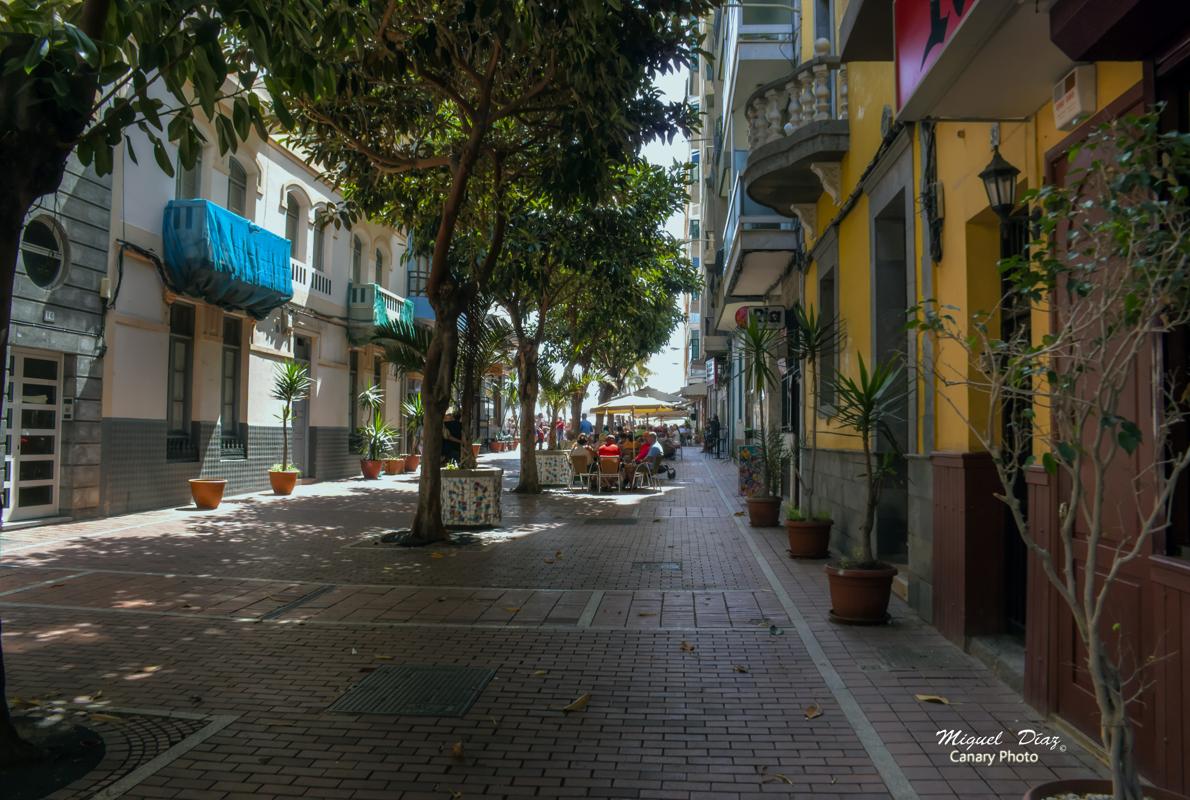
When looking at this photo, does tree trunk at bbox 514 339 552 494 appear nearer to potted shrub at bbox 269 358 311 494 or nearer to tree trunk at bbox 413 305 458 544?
potted shrub at bbox 269 358 311 494

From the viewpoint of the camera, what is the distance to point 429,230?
42.9 feet

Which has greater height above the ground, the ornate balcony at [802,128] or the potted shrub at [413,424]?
the ornate balcony at [802,128]

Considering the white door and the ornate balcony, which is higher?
the ornate balcony

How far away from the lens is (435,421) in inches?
438

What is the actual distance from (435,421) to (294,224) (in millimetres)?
10591

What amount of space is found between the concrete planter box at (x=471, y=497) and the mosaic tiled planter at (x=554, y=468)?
7817mm

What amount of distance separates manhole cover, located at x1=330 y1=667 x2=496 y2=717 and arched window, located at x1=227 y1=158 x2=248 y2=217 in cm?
1352

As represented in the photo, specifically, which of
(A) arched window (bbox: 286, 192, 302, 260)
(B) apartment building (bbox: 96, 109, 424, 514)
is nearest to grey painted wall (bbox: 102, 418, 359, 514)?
(B) apartment building (bbox: 96, 109, 424, 514)

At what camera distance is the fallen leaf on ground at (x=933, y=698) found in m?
4.84

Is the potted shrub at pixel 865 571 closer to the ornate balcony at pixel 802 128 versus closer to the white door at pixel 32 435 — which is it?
the ornate balcony at pixel 802 128

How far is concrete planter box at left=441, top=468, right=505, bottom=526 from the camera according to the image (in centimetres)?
1238

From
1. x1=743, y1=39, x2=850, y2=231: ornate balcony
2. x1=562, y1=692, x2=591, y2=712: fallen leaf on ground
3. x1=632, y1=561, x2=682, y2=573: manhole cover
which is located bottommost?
x1=562, y1=692, x2=591, y2=712: fallen leaf on ground

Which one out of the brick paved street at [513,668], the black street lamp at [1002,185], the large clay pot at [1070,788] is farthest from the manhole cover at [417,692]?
the black street lamp at [1002,185]

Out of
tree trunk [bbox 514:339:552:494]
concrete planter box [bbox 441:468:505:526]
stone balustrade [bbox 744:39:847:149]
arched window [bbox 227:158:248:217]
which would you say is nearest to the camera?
stone balustrade [bbox 744:39:847:149]
